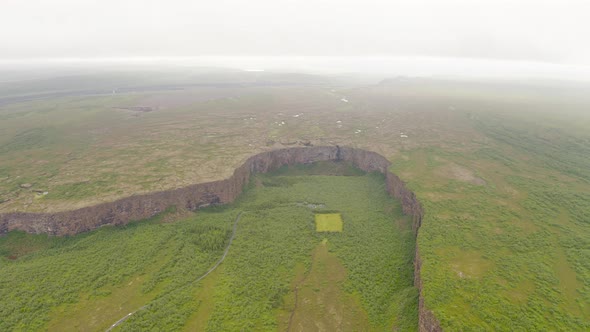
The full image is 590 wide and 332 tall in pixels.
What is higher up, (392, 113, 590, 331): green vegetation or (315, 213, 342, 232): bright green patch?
(392, 113, 590, 331): green vegetation

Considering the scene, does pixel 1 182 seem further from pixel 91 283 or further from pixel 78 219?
pixel 91 283

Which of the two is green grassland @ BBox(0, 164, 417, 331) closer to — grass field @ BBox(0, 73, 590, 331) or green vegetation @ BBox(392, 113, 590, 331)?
grass field @ BBox(0, 73, 590, 331)

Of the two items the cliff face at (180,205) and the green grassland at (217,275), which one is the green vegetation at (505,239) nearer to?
the cliff face at (180,205)

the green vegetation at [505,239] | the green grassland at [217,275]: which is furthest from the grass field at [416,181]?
the green grassland at [217,275]

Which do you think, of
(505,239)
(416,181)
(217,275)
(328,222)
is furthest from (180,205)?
(505,239)

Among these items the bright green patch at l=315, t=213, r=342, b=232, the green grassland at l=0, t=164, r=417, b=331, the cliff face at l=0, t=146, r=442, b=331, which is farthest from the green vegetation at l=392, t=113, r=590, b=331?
the bright green patch at l=315, t=213, r=342, b=232

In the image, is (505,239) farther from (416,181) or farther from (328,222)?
(328,222)
